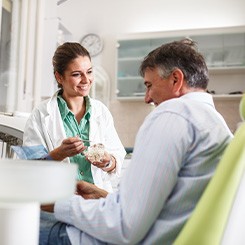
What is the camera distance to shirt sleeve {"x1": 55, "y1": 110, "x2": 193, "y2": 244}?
2.57 feet

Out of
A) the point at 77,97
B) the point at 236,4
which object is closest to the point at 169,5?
the point at 236,4

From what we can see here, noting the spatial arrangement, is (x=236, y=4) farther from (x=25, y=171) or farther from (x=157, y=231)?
(x=25, y=171)

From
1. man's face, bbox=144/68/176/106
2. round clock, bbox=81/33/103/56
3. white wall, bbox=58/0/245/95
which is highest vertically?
white wall, bbox=58/0/245/95

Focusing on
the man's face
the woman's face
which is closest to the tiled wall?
the woman's face

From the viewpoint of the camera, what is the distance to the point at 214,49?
3.88 m

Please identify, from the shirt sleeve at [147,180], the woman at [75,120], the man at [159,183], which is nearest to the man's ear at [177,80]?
the man at [159,183]

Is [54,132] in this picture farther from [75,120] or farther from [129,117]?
[129,117]

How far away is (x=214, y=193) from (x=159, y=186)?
0.15 m

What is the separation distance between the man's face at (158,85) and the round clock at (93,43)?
3238 mm

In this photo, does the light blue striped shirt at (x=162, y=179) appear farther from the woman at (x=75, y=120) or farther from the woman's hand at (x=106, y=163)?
the woman at (x=75, y=120)

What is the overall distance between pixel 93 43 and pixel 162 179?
12.3 ft

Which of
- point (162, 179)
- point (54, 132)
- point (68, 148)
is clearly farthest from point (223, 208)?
point (54, 132)

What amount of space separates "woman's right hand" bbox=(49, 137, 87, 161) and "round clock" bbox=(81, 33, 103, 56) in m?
2.97

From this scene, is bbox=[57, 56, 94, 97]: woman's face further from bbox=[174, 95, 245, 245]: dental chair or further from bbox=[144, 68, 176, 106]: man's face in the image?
bbox=[174, 95, 245, 245]: dental chair
